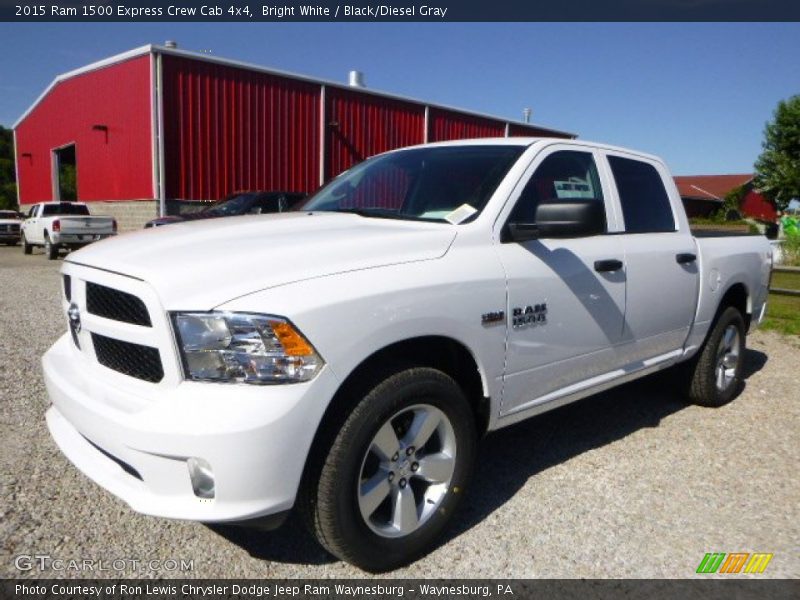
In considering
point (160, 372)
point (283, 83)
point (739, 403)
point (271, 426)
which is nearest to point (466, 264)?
point (271, 426)

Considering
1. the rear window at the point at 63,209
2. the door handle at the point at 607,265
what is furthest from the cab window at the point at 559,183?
the rear window at the point at 63,209

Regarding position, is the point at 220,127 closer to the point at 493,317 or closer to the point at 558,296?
the point at 558,296

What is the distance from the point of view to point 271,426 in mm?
2027

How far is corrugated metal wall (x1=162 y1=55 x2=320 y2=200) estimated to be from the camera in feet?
54.1

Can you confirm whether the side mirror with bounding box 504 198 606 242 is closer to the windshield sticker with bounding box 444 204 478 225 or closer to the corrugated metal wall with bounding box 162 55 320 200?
the windshield sticker with bounding box 444 204 478 225

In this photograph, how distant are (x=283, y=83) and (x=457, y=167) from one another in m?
16.2

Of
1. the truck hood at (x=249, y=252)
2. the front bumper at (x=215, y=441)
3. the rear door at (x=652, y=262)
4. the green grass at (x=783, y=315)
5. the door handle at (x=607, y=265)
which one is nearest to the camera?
the front bumper at (x=215, y=441)

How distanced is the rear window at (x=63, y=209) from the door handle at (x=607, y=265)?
61.3ft

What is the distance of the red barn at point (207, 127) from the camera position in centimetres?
1647

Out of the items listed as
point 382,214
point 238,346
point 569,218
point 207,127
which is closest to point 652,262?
point 569,218

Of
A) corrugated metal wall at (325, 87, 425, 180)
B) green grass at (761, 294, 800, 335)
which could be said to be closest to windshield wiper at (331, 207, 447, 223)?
green grass at (761, 294, 800, 335)

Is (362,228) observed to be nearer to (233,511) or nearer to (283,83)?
(233,511)

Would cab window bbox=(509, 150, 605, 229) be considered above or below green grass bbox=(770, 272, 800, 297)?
above

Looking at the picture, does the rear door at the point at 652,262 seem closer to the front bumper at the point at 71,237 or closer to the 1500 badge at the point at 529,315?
the 1500 badge at the point at 529,315
